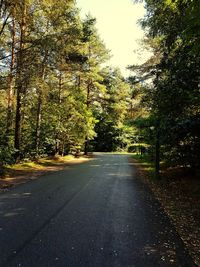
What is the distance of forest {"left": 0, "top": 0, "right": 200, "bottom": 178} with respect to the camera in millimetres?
11504

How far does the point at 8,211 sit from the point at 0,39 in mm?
12415

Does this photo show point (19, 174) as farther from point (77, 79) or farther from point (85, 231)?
point (77, 79)

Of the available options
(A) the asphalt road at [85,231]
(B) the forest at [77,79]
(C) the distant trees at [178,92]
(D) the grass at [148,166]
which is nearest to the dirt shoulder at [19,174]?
(B) the forest at [77,79]

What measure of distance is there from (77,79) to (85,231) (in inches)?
1187

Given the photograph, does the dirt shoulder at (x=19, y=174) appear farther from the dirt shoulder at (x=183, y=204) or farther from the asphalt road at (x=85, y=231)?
the dirt shoulder at (x=183, y=204)

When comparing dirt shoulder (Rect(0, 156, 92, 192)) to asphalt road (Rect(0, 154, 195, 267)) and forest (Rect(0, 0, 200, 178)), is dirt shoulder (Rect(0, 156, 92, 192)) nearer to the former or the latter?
forest (Rect(0, 0, 200, 178))

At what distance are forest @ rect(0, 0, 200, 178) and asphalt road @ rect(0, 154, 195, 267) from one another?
3740 mm

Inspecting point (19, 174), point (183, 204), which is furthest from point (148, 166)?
point (183, 204)

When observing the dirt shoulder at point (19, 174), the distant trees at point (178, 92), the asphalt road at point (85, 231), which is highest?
the distant trees at point (178, 92)

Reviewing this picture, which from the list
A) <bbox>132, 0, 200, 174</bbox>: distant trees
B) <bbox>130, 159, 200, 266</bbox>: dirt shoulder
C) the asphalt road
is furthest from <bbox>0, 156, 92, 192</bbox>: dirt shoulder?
<bbox>132, 0, 200, 174</bbox>: distant trees

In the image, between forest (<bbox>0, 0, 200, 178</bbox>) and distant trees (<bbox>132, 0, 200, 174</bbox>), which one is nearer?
distant trees (<bbox>132, 0, 200, 174</bbox>)

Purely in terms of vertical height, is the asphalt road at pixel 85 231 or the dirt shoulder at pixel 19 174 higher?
the dirt shoulder at pixel 19 174

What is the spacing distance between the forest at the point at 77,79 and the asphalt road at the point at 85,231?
12.3ft

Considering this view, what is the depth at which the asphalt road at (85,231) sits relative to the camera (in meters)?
5.04
